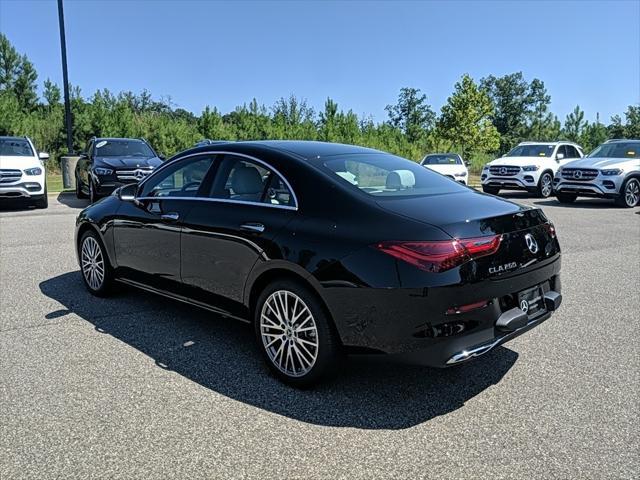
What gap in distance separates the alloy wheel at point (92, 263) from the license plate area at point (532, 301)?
4071 mm

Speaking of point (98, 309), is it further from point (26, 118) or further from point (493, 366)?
point (26, 118)

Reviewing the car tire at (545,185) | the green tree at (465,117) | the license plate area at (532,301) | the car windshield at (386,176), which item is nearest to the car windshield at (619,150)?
the car tire at (545,185)

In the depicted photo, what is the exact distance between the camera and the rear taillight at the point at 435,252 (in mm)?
3102

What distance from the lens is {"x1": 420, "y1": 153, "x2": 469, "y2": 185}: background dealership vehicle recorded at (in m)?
21.0

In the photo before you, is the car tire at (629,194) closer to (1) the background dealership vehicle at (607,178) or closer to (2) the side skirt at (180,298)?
(1) the background dealership vehicle at (607,178)

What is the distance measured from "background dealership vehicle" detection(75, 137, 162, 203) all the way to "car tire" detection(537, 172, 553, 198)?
Answer: 12.0 metres

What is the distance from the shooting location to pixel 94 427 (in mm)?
3141

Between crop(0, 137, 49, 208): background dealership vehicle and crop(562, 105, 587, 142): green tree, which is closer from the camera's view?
crop(0, 137, 49, 208): background dealership vehicle

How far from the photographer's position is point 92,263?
5.81 metres

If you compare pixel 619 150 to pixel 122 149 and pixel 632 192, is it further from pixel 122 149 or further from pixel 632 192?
pixel 122 149

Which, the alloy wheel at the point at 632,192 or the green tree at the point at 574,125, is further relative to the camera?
the green tree at the point at 574,125

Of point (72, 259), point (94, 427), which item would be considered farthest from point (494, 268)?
point (72, 259)

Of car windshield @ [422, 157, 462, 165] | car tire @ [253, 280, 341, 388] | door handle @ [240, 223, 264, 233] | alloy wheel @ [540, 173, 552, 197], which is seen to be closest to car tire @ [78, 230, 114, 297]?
door handle @ [240, 223, 264, 233]

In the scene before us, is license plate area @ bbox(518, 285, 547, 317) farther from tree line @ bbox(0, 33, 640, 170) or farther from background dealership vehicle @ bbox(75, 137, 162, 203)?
tree line @ bbox(0, 33, 640, 170)
